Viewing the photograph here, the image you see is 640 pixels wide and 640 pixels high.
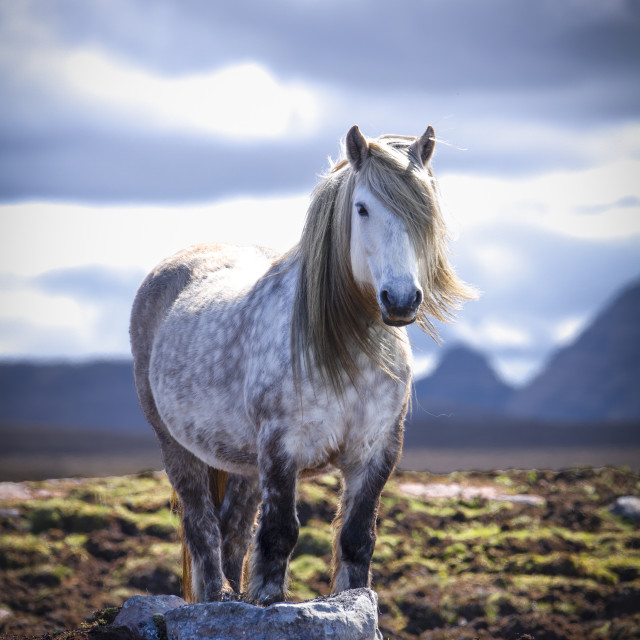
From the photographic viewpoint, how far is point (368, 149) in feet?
13.5

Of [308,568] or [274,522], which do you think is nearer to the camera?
[274,522]

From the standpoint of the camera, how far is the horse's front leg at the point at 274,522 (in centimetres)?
417

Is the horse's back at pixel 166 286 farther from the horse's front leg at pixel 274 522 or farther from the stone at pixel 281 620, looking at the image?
the stone at pixel 281 620

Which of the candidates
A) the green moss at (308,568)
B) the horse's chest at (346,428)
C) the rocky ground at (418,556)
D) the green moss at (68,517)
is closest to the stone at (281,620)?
the horse's chest at (346,428)

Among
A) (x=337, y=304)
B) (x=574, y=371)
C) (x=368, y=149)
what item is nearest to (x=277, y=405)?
(x=337, y=304)

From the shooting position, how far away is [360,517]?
4371 mm

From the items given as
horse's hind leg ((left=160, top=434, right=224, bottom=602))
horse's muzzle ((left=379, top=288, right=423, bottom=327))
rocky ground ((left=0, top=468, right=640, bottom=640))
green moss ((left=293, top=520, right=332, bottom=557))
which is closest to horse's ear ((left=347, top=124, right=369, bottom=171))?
horse's muzzle ((left=379, top=288, right=423, bottom=327))

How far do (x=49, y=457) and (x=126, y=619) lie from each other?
71.2 ft

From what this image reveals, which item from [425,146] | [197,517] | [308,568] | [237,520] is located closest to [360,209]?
[425,146]

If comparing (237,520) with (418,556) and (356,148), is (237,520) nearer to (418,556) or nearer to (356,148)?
(356,148)

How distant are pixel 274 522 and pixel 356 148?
201 centimetres

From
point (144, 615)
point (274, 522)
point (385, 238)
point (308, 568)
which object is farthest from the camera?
point (308, 568)

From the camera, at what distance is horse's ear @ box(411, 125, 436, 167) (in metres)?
4.23

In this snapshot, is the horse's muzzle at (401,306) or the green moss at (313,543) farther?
the green moss at (313,543)
